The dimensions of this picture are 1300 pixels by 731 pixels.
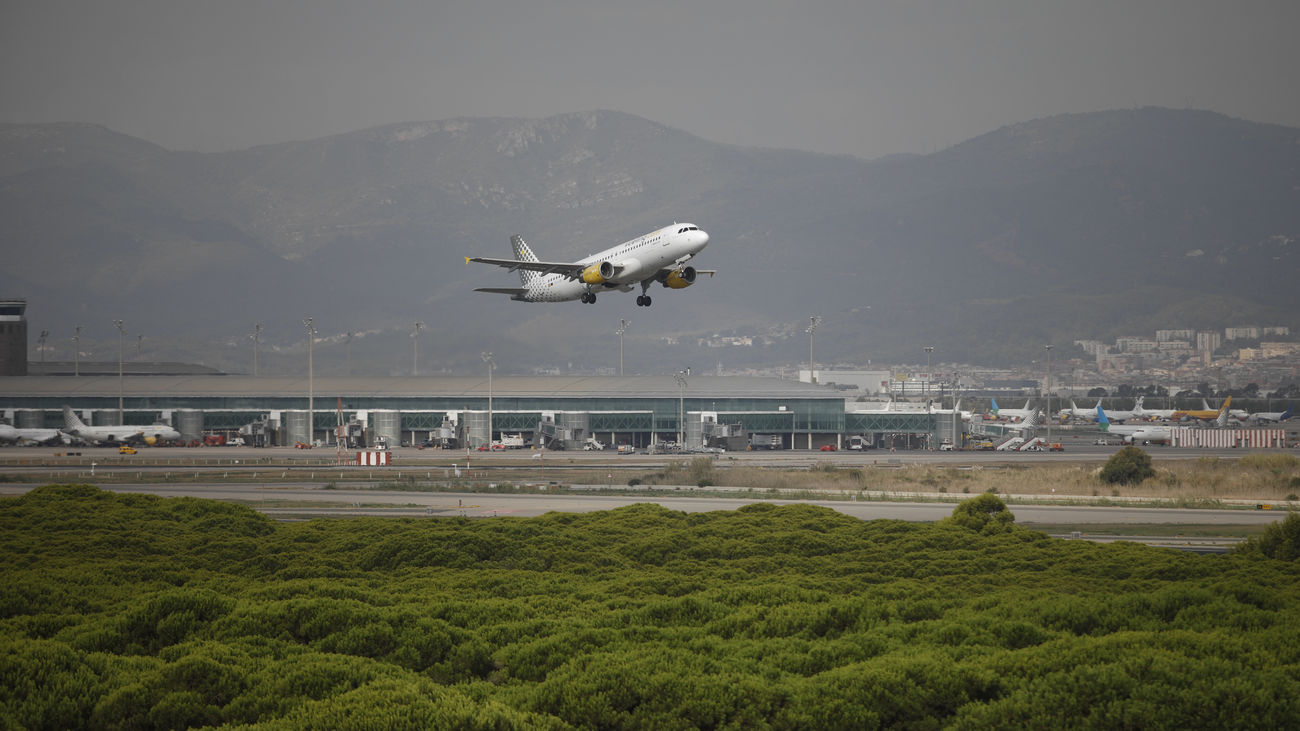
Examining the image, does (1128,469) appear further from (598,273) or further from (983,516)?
(983,516)

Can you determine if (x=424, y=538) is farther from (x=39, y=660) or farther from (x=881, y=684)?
(x=881, y=684)

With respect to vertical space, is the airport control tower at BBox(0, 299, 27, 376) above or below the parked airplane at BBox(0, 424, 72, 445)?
above

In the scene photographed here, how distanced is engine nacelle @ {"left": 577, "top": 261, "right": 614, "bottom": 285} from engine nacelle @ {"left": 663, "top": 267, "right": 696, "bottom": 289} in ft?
9.08

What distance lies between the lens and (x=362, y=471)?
9206 cm

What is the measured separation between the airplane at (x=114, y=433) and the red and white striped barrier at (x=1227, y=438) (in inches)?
4564

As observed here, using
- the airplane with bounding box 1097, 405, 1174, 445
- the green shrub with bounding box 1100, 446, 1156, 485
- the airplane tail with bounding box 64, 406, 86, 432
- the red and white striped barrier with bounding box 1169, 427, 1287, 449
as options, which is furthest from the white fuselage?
the airplane with bounding box 1097, 405, 1174, 445

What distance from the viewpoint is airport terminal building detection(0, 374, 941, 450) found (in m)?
140

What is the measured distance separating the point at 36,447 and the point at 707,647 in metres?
130

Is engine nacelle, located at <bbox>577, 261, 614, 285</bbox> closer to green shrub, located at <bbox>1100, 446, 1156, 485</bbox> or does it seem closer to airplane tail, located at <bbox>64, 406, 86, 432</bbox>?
green shrub, located at <bbox>1100, 446, 1156, 485</bbox>

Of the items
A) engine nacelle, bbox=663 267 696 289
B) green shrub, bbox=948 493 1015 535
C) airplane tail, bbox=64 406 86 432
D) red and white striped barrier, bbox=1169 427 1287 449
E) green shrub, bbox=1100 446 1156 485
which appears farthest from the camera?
red and white striped barrier, bbox=1169 427 1287 449

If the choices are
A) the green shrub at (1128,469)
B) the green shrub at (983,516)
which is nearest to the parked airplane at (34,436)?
the green shrub at (1128,469)

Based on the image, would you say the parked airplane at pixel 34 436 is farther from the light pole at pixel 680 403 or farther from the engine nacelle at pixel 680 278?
the engine nacelle at pixel 680 278

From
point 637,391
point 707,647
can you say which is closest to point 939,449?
point 637,391

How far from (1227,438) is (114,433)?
12616 centimetres
